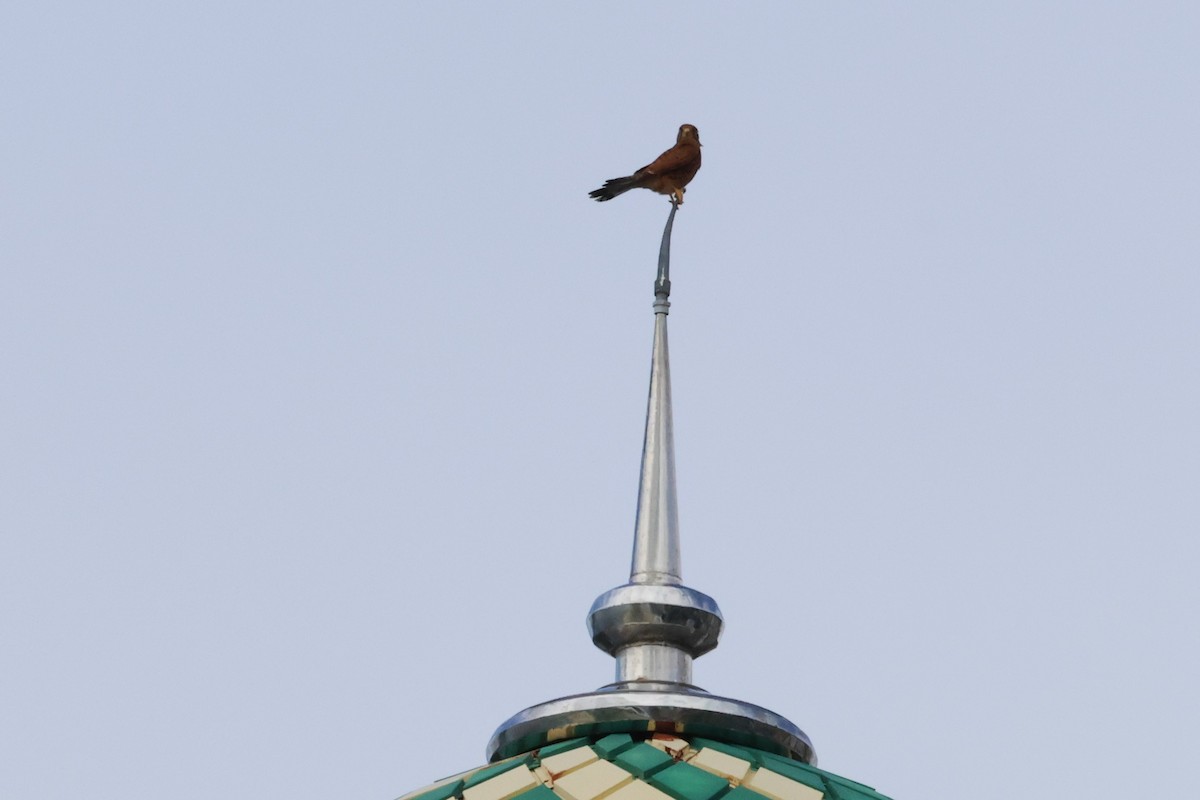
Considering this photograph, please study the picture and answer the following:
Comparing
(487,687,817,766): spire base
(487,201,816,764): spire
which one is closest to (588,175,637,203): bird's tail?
(487,201,816,764): spire

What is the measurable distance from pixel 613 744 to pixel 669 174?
3.17 meters

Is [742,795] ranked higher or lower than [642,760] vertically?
lower

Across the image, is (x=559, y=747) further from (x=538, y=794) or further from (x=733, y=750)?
(x=733, y=750)

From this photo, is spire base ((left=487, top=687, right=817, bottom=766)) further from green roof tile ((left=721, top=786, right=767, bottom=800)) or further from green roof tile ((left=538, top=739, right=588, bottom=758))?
green roof tile ((left=721, top=786, right=767, bottom=800))

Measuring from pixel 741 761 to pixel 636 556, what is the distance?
1.31 meters

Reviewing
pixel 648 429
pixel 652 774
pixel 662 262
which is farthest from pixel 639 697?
pixel 662 262

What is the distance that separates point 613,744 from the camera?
8.68m

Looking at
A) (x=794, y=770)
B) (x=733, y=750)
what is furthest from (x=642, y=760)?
(x=794, y=770)

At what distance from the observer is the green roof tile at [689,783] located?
27.1 feet

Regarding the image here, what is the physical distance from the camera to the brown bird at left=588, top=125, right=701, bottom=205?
35.2ft

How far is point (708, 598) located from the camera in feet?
31.1

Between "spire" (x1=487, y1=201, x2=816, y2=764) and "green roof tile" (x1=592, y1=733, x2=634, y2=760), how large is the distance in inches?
1.5

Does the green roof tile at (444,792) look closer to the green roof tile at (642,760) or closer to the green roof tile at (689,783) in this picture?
the green roof tile at (642,760)

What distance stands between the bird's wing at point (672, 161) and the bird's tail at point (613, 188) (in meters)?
0.08
